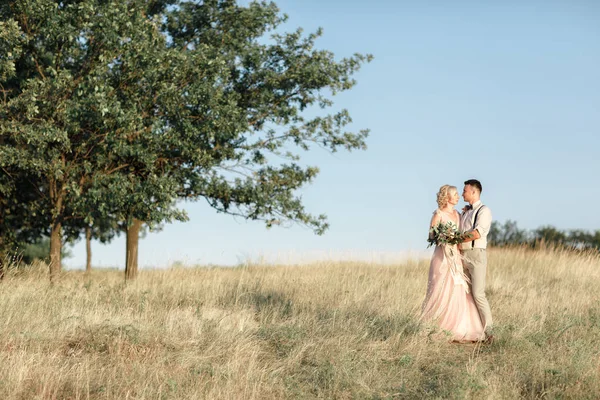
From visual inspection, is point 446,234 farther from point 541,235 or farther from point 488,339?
point 541,235

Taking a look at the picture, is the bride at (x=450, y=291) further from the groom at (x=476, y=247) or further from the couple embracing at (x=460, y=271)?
the groom at (x=476, y=247)

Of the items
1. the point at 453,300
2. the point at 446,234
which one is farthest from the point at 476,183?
the point at 453,300

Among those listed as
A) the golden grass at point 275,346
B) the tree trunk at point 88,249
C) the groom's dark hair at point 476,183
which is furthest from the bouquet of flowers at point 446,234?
the tree trunk at point 88,249

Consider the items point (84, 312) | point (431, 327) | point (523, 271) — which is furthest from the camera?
point (523, 271)

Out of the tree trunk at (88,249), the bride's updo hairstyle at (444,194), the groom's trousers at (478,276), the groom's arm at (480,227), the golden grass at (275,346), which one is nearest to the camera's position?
the golden grass at (275,346)

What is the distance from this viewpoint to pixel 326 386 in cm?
837

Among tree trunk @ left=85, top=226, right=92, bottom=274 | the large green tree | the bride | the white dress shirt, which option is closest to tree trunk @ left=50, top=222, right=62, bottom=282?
the large green tree

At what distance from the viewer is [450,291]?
36.4ft

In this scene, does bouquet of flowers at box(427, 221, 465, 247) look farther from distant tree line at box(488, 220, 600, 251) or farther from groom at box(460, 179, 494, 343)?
distant tree line at box(488, 220, 600, 251)

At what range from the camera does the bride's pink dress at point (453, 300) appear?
36.0ft

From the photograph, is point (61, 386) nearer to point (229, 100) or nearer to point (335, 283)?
point (335, 283)

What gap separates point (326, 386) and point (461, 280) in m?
3.69

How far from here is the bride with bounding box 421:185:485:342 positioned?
10984 millimetres

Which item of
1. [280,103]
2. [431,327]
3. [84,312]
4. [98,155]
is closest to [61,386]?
[84,312]
